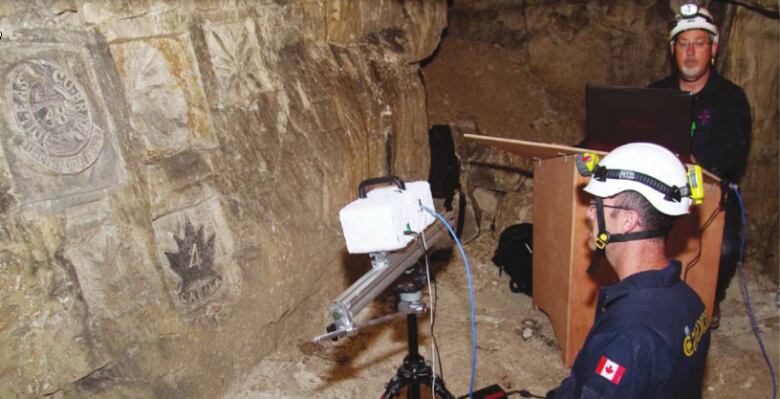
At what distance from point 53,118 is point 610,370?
2.53 meters

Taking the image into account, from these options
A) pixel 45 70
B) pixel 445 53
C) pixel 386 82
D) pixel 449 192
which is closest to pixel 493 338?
pixel 449 192

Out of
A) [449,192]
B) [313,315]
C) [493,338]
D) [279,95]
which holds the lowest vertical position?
[493,338]

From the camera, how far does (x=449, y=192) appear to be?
5852 millimetres

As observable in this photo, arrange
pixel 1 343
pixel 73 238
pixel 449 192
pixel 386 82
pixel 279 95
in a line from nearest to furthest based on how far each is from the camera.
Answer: pixel 1 343 < pixel 73 238 < pixel 279 95 < pixel 386 82 < pixel 449 192

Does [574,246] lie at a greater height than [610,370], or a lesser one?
Answer: lesser

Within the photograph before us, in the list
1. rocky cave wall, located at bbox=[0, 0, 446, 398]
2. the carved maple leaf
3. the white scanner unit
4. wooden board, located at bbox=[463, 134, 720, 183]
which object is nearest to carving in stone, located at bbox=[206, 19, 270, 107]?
rocky cave wall, located at bbox=[0, 0, 446, 398]

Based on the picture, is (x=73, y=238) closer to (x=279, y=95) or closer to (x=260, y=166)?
(x=260, y=166)

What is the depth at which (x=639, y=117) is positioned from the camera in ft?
9.61

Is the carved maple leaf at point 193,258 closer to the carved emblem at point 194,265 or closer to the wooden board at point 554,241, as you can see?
the carved emblem at point 194,265

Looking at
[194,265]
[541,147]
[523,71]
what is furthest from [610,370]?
[523,71]

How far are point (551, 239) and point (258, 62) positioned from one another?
239 centimetres

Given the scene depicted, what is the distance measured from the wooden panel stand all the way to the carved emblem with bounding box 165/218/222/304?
173cm

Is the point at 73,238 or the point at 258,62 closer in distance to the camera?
the point at 73,238

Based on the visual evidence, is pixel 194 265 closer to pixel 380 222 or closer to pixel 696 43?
pixel 380 222
